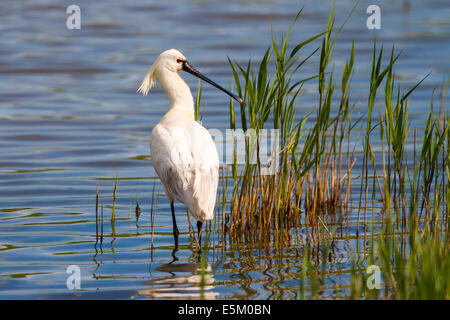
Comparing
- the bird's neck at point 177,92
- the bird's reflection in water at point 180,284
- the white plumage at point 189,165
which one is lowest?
the bird's reflection in water at point 180,284

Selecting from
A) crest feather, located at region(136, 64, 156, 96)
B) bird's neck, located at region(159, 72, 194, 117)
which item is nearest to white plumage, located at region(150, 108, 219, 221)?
bird's neck, located at region(159, 72, 194, 117)

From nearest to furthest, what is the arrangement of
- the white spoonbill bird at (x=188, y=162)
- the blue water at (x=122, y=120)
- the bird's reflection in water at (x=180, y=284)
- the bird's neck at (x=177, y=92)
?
the bird's reflection in water at (x=180, y=284) < the blue water at (x=122, y=120) < the white spoonbill bird at (x=188, y=162) < the bird's neck at (x=177, y=92)

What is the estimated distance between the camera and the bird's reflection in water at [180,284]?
228 inches

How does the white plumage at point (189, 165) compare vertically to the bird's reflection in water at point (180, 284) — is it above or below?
above

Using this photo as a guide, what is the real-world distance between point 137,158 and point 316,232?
4.29m

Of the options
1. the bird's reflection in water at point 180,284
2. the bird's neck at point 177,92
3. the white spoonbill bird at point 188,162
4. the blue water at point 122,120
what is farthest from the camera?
the bird's neck at point 177,92

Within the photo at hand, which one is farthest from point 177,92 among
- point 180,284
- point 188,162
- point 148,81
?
point 180,284

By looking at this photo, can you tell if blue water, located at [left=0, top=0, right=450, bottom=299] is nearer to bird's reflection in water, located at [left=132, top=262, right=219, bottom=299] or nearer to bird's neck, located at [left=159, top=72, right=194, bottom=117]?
bird's reflection in water, located at [left=132, top=262, right=219, bottom=299]

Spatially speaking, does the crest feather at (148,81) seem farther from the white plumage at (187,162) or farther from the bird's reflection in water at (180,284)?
the bird's reflection in water at (180,284)

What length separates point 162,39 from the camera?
19312 mm

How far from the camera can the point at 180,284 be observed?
19.9 ft

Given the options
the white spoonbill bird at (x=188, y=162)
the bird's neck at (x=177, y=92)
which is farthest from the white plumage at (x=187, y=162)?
the bird's neck at (x=177, y=92)
